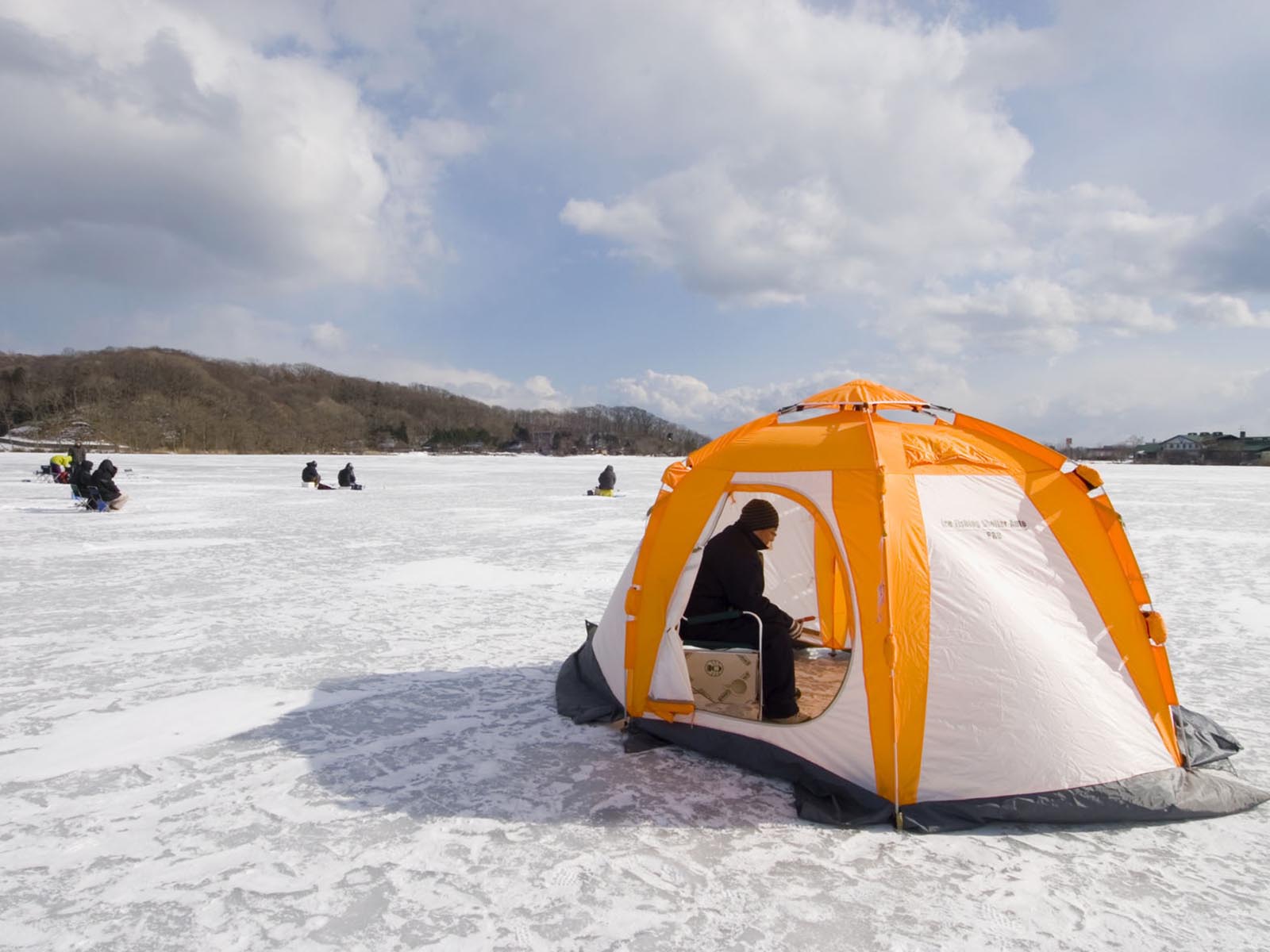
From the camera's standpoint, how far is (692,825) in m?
3.85

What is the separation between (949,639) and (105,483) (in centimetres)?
2057

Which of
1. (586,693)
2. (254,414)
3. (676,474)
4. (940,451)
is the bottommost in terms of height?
(586,693)

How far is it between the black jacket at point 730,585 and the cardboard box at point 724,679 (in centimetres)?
17

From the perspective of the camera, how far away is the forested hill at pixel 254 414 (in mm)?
120438

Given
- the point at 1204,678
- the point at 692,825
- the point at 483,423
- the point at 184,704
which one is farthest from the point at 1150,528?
the point at 483,423

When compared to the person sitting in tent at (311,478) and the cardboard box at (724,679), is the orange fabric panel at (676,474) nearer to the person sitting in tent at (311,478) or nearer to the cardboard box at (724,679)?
the cardboard box at (724,679)

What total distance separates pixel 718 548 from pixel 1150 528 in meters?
15.8

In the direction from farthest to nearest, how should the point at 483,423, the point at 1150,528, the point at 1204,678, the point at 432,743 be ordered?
1. the point at 483,423
2. the point at 1150,528
3. the point at 1204,678
4. the point at 432,743

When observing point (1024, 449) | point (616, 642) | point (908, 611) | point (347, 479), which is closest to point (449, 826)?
point (616, 642)

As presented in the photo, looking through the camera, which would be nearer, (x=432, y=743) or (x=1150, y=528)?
(x=432, y=743)

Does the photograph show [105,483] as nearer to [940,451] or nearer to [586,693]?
[586,693]

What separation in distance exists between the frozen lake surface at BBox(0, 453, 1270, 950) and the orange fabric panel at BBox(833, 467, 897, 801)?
44 cm

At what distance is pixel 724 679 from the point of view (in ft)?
15.9

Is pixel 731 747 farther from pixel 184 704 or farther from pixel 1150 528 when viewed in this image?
pixel 1150 528
